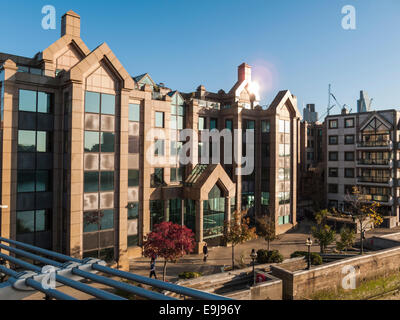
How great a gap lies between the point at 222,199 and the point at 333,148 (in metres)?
33.8

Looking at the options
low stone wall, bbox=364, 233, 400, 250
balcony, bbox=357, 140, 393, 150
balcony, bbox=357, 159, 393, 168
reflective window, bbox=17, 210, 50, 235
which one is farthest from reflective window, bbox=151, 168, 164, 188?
balcony, bbox=357, 140, 393, 150

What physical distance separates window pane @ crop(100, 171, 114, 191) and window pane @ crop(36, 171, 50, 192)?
4.36 meters

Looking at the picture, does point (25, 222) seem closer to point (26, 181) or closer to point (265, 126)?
point (26, 181)

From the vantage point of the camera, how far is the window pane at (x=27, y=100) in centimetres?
2384

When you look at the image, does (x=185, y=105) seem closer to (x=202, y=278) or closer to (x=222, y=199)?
(x=222, y=199)

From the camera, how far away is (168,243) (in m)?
23.1

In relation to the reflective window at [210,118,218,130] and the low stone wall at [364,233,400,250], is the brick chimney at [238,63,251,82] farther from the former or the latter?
the low stone wall at [364,233,400,250]

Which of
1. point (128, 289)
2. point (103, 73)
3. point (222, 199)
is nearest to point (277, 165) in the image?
point (222, 199)

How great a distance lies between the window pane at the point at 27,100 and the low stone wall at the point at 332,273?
76.2ft

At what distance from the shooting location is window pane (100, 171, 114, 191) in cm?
2603

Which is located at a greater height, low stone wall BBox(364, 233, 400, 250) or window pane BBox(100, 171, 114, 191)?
window pane BBox(100, 171, 114, 191)

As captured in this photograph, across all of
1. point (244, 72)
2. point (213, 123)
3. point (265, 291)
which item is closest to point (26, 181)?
point (265, 291)

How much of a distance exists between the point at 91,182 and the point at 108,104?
6.74 m

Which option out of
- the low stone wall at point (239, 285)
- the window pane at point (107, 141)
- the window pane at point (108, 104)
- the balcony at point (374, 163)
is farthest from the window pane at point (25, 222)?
the balcony at point (374, 163)
